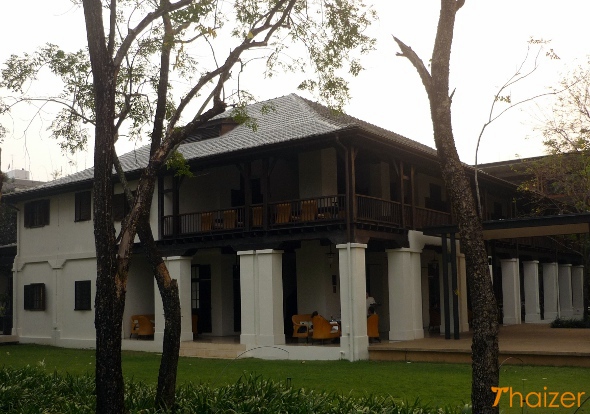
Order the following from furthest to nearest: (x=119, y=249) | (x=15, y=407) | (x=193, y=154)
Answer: (x=193, y=154) < (x=15, y=407) < (x=119, y=249)

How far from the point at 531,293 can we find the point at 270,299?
548 inches

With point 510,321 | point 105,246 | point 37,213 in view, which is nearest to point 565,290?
point 510,321

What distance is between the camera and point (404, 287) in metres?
20.6

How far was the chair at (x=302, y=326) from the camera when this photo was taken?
2031 centimetres

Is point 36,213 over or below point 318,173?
below

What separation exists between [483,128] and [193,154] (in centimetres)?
1642

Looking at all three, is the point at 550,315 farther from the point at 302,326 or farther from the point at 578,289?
the point at 302,326

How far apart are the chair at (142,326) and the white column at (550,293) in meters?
16.3

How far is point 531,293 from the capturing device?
98.5ft

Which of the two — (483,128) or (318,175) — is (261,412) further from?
(318,175)

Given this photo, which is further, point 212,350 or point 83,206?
point 83,206

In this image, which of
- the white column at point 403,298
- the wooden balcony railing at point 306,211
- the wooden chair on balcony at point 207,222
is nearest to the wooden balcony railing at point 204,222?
the wooden chair on balcony at point 207,222

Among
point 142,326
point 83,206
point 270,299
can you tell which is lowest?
point 142,326

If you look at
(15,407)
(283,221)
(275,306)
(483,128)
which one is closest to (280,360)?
(275,306)
